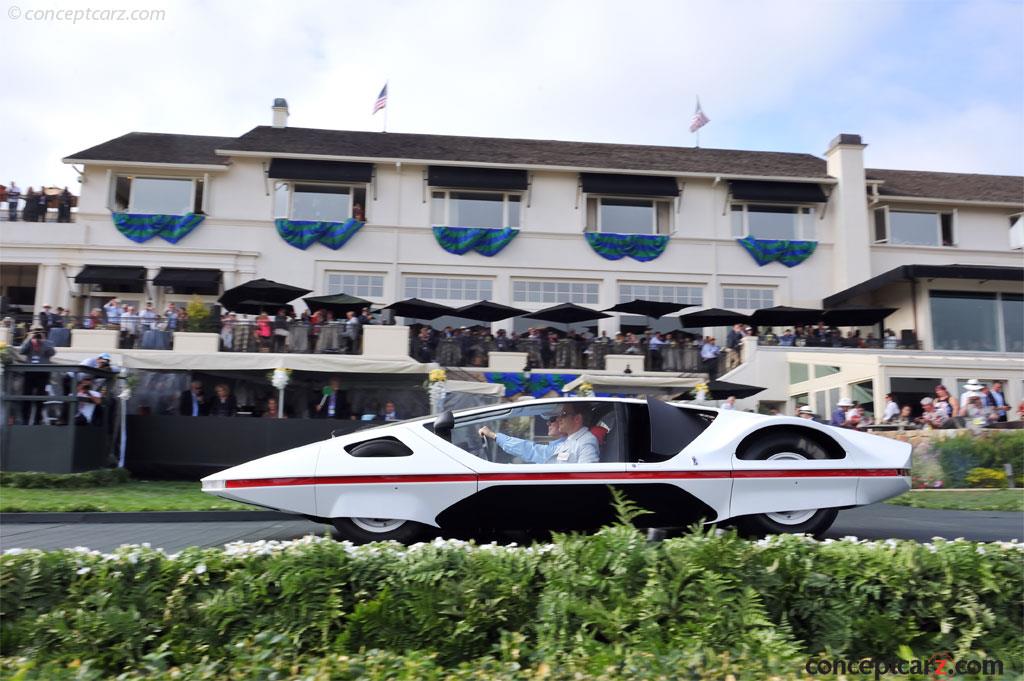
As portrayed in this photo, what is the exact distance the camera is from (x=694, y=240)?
1101 inches

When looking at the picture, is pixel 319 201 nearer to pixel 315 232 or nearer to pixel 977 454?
pixel 315 232

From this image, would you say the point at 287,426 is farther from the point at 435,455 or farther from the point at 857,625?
the point at 857,625

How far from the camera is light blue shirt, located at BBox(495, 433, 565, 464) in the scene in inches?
231

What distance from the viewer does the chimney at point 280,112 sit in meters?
30.3

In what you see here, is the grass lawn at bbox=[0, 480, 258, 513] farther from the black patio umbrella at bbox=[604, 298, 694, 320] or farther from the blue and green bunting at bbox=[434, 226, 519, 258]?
the blue and green bunting at bbox=[434, 226, 519, 258]

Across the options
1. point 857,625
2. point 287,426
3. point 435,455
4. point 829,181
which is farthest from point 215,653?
point 829,181

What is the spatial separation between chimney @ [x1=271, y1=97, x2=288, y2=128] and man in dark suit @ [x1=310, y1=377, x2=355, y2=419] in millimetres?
15672

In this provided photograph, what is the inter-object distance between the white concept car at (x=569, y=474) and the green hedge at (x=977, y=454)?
370 inches

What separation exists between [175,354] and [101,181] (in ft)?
41.2

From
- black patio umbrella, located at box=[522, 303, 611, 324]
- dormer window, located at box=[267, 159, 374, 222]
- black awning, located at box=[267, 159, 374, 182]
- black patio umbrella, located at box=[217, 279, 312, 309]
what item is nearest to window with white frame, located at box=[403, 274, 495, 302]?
dormer window, located at box=[267, 159, 374, 222]

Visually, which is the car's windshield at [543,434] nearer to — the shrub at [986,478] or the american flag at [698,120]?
the shrub at [986,478]

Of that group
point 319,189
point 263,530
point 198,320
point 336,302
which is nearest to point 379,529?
point 263,530

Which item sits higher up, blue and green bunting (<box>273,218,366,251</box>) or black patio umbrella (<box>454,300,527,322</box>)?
blue and green bunting (<box>273,218,366,251</box>)

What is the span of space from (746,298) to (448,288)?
36.7 ft
